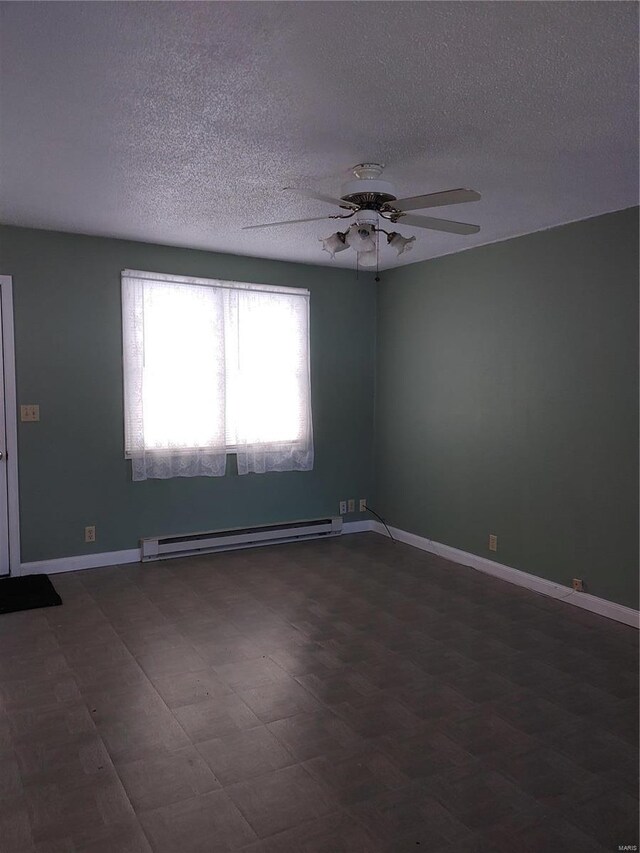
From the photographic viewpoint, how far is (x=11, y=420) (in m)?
4.29

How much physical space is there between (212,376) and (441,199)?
2.84 meters

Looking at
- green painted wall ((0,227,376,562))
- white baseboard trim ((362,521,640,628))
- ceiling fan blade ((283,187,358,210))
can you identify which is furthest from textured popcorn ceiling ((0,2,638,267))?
white baseboard trim ((362,521,640,628))

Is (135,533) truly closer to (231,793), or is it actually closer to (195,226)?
(195,226)

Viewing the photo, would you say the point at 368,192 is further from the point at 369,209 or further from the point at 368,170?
the point at 368,170

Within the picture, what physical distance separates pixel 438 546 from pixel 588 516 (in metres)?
1.47

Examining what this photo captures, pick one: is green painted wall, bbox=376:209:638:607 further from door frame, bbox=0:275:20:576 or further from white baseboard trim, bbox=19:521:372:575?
door frame, bbox=0:275:20:576

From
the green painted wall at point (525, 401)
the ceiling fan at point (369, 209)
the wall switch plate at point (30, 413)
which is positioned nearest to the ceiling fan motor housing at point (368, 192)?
the ceiling fan at point (369, 209)

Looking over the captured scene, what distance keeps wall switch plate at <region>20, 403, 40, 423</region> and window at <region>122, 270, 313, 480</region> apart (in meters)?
0.61

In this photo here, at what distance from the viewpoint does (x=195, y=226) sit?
4.14 metres

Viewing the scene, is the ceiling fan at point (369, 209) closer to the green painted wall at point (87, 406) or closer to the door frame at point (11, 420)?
the green painted wall at point (87, 406)

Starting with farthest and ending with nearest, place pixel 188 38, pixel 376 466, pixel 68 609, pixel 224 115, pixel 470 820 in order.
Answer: pixel 376 466 → pixel 68 609 → pixel 224 115 → pixel 470 820 → pixel 188 38

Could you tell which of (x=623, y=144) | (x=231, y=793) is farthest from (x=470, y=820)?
(x=623, y=144)

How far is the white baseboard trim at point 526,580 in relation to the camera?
3660 mm

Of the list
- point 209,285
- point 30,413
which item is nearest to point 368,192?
point 209,285
